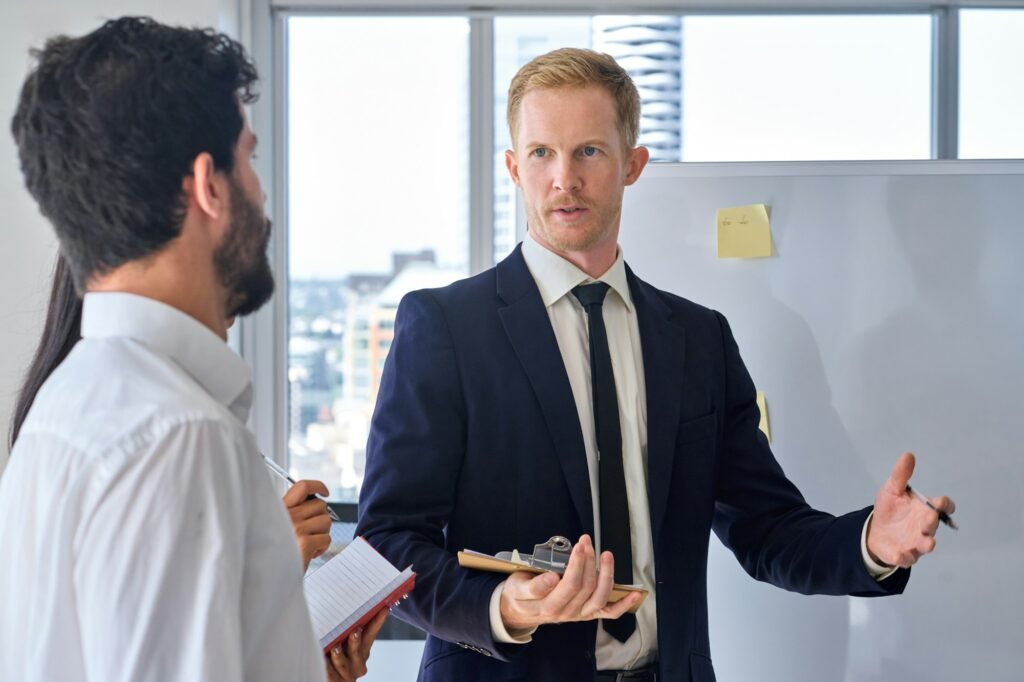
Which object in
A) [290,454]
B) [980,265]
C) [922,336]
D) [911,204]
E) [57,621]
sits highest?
[911,204]

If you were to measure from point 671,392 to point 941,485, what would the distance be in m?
1.03

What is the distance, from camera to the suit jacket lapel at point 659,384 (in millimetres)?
1417

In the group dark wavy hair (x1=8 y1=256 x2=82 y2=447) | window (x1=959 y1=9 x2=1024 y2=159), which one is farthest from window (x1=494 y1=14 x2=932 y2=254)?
dark wavy hair (x1=8 y1=256 x2=82 y2=447)

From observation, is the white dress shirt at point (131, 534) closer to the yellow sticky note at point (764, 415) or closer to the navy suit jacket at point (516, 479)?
the navy suit jacket at point (516, 479)

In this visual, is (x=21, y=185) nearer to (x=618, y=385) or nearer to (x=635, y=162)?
(x=635, y=162)

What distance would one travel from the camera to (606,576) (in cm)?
112

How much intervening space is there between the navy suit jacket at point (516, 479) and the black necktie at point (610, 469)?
0.03 metres

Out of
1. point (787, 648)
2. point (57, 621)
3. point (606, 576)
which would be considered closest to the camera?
point (57, 621)

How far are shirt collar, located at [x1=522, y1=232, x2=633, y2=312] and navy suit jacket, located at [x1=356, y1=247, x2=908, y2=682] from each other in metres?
0.02

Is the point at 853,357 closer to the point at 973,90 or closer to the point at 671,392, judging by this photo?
the point at 671,392

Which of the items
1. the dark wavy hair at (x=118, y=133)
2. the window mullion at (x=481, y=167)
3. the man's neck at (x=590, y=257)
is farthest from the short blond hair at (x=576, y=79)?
the window mullion at (x=481, y=167)

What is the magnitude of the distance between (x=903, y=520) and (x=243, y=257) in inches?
38.4

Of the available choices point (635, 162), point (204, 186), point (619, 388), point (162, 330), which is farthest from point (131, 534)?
point (635, 162)

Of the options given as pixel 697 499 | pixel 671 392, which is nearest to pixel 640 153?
pixel 671 392
